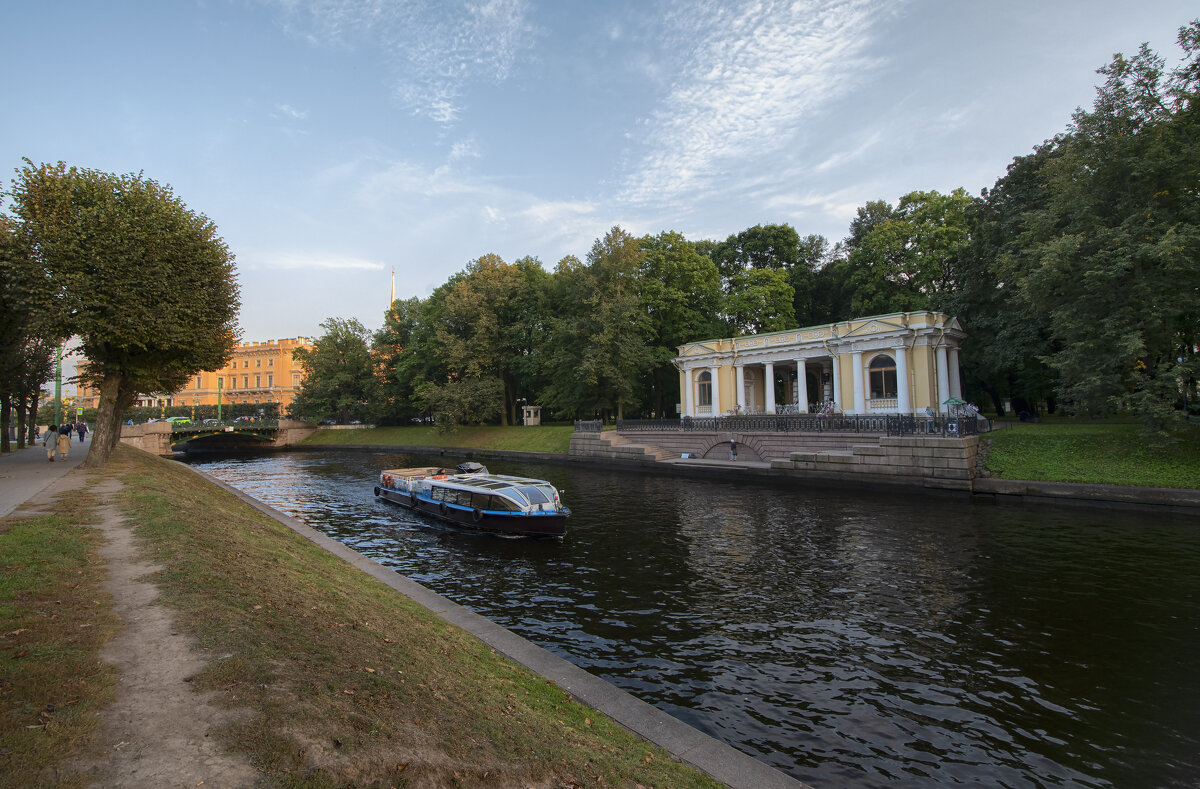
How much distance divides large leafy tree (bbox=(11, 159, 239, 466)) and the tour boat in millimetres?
11340

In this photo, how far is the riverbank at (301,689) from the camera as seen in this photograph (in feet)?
13.7

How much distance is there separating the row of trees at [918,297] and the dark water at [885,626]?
9.89 meters

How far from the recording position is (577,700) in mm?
7078

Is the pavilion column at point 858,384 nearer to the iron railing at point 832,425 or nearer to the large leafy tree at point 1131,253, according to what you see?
the iron railing at point 832,425

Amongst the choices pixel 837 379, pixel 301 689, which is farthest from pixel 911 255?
pixel 301 689

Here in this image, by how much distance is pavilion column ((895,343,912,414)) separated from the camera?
36.2 metres

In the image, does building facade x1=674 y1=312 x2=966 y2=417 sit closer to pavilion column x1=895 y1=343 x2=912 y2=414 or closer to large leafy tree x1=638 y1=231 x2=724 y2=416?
pavilion column x1=895 y1=343 x2=912 y2=414

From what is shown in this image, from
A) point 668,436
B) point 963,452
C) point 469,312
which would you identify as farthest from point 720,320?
point 963,452

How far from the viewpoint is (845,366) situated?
3966cm

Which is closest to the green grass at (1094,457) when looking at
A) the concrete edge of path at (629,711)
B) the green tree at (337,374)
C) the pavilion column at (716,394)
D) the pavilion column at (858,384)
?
the pavilion column at (858,384)

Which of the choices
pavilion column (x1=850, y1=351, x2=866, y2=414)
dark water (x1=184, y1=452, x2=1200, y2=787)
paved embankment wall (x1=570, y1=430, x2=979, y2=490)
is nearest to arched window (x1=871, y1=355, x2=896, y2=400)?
pavilion column (x1=850, y1=351, x2=866, y2=414)

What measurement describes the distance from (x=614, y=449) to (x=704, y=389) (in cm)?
1074

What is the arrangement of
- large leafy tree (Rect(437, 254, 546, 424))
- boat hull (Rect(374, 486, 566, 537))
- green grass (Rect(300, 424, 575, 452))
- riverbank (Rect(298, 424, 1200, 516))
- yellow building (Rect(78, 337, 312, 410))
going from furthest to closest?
1. yellow building (Rect(78, 337, 312, 410))
2. large leafy tree (Rect(437, 254, 546, 424))
3. green grass (Rect(300, 424, 575, 452))
4. riverbank (Rect(298, 424, 1200, 516))
5. boat hull (Rect(374, 486, 566, 537))

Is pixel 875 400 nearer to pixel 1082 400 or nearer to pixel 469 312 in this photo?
pixel 1082 400
